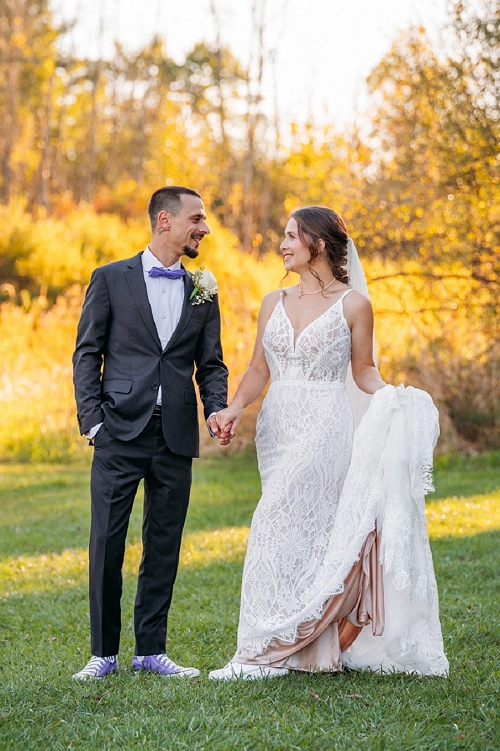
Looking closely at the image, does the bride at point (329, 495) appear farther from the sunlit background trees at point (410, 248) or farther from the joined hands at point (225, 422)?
the sunlit background trees at point (410, 248)

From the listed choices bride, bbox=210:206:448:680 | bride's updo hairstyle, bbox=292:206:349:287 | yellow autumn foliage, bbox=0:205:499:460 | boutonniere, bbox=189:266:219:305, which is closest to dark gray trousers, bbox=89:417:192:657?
bride, bbox=210:206:448:680

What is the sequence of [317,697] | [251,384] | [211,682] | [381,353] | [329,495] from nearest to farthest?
1. [317,697]
2. [211,682]
3. [329,495]
4. [251,384]
5. [381,353]

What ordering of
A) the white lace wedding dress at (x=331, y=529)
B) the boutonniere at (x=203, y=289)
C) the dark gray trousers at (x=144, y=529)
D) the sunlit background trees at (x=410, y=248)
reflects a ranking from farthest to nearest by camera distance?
the sunlit background trees at (x=410, y=248) < the boutonniere at (x=203, y=289) < the dark gray trousers at (x=144, y=529) < the white lace wedding dress at (x=331, y=529)

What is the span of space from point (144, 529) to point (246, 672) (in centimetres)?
82

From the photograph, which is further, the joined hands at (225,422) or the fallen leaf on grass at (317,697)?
the joined hands at (225,422)

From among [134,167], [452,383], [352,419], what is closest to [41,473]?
[452,383]

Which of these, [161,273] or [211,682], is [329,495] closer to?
[211,682]

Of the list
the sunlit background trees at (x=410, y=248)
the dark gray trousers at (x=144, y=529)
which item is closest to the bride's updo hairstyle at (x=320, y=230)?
the dark gray trousers at (x=144, y=529)

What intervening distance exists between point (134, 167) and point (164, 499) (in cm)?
3285

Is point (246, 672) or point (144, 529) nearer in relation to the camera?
point (246, 672)

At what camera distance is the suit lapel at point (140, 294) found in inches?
170

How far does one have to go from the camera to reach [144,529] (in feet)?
14.5

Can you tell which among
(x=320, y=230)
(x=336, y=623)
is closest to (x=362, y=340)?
(x=320, y=230)

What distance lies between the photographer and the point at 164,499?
4379 millimetres
